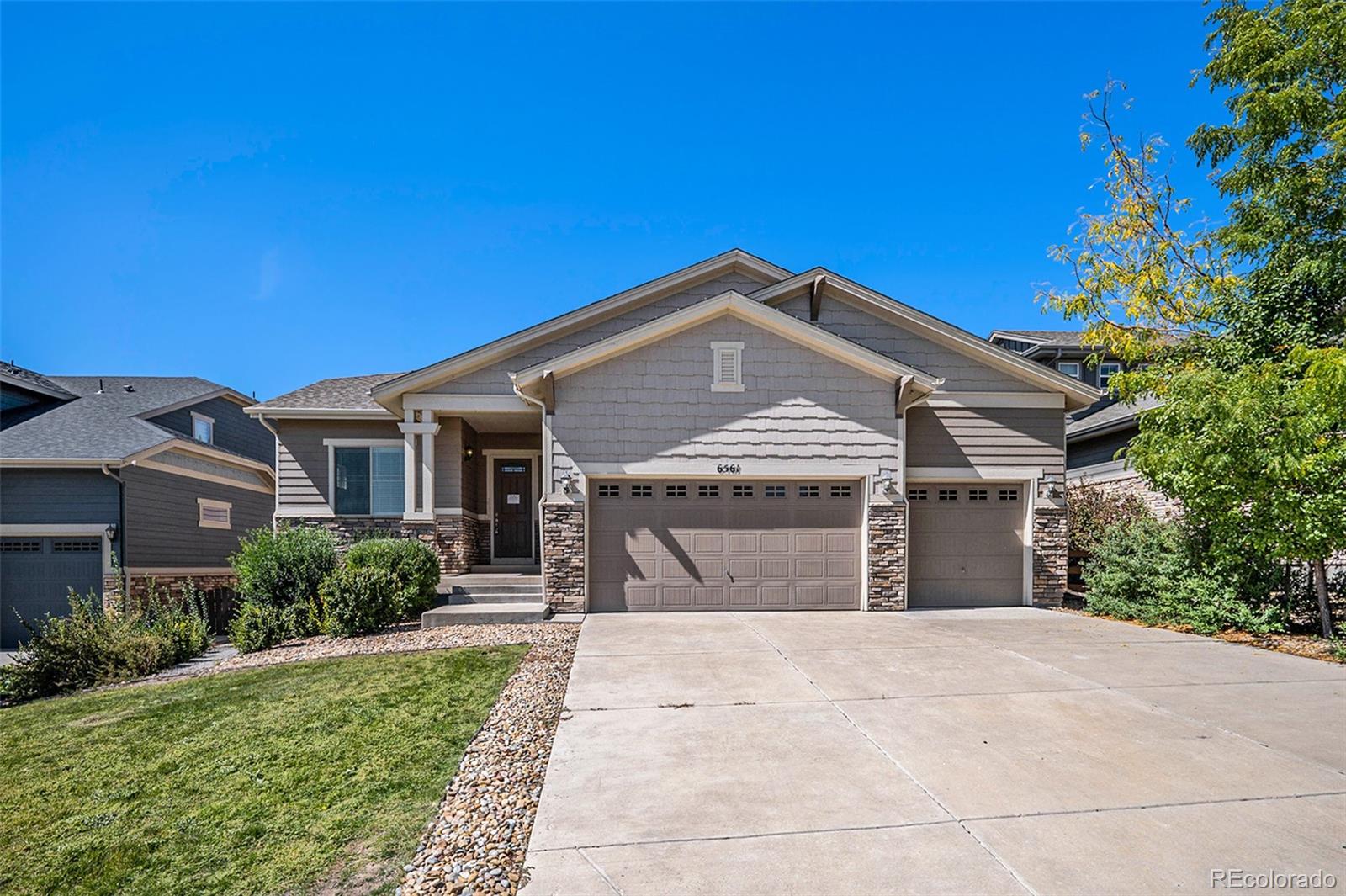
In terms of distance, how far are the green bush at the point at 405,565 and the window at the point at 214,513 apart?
28.1 feet

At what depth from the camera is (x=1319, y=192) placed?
1052 centimetres

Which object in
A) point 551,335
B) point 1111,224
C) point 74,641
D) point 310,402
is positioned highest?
point 1111,224

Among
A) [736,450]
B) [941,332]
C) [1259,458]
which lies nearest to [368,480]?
[736,450]

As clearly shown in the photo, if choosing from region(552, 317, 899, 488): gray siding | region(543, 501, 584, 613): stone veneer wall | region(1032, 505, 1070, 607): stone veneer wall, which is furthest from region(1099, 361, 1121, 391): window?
region(543, 501, 584, 613): stone veneer wall

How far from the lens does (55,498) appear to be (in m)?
13.6

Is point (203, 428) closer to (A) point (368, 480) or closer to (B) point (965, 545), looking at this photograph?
(A) point (368, 480)

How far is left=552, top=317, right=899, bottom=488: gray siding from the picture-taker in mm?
10773

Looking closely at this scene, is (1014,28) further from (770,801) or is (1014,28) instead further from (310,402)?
(310,402)

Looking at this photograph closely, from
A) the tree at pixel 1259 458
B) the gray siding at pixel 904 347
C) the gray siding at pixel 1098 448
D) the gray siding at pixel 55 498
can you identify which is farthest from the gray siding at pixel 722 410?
the gray siding at pixel 55 498

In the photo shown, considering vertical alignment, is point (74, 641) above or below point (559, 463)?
below

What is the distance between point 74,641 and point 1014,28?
57.2 ft

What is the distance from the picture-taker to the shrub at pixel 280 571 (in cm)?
968

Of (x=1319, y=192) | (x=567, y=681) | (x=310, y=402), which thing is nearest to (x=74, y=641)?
(x=310, y=402)

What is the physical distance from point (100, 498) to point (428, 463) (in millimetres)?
7316
